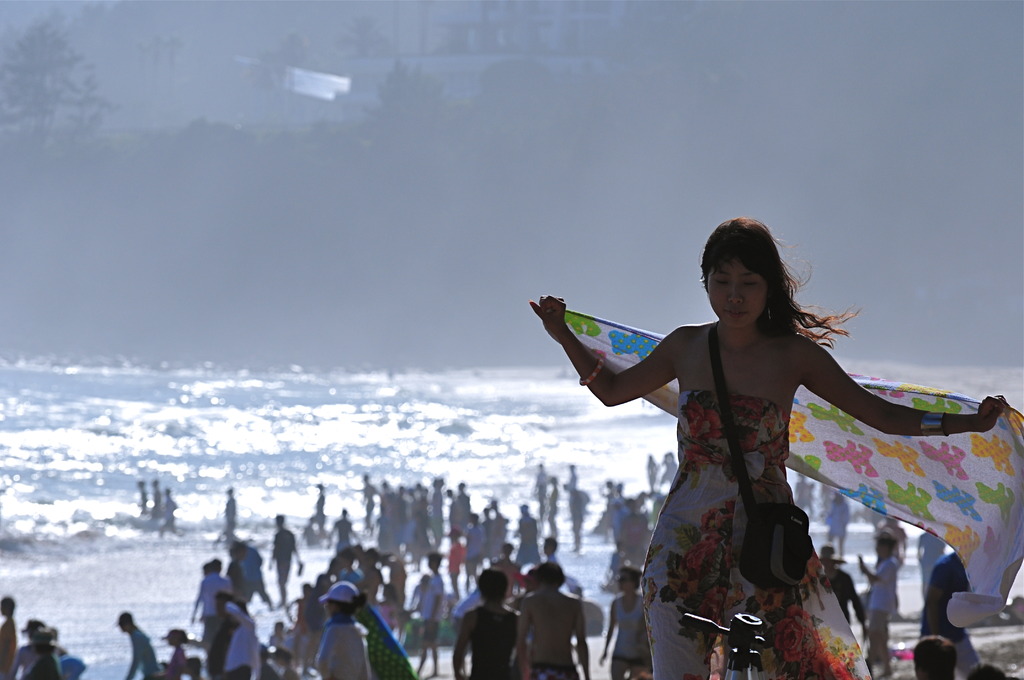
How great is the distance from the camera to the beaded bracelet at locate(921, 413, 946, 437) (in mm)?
2248

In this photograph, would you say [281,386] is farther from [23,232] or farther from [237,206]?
[23,232]

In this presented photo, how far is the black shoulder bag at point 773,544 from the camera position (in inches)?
82.4

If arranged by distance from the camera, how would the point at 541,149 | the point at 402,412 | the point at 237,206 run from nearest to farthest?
the point at 402,412, the point at 541,149, the point at 237,206

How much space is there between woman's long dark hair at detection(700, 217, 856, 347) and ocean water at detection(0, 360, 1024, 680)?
32.0 feet

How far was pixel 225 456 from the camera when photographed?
46156 mm

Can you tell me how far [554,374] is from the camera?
91.5m

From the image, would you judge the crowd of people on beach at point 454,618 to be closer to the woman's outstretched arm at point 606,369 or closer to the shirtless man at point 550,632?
the shirtless man at point 550,632

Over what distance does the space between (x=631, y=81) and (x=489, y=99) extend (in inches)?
678

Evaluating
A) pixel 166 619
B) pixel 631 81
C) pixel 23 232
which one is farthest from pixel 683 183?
pixel 166 619

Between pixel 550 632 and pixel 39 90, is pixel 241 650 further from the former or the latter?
pixel 39 90

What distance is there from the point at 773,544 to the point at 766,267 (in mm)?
467

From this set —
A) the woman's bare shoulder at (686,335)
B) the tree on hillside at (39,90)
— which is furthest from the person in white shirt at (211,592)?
the tree on hillside at (39,90)

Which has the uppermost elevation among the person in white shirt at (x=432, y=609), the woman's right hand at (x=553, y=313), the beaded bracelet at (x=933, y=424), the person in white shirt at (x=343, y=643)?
the woman's right hand at (x=553, y=313)

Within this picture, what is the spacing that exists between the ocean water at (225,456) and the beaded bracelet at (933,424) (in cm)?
983
